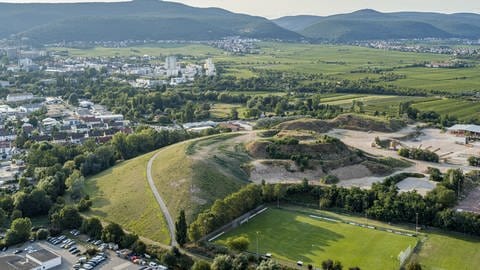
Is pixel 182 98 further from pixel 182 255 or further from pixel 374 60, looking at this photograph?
pixel 374 60

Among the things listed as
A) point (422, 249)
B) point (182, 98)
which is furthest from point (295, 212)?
point (182, 98)

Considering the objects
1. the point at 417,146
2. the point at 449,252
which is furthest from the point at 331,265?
the point at 417,146

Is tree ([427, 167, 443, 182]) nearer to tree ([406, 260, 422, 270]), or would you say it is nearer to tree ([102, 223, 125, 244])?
tree ([406, 260, 422, 270])

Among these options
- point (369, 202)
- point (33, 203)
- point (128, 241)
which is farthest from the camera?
point (33, 203)

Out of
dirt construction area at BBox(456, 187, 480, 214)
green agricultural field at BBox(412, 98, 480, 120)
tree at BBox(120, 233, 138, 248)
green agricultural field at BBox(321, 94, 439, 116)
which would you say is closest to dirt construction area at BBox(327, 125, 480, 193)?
dirt construction area at BBox(456, 187, 480, 214)

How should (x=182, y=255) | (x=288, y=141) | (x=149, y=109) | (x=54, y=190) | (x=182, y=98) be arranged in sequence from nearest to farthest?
(x=182, y=255), (x=54, y=190), (x=288, y=141), (x=149, y=109), (x=182, y=98)

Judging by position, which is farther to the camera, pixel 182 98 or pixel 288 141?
pixel 182 98

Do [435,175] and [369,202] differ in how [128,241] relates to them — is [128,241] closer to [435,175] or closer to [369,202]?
[369,202]
